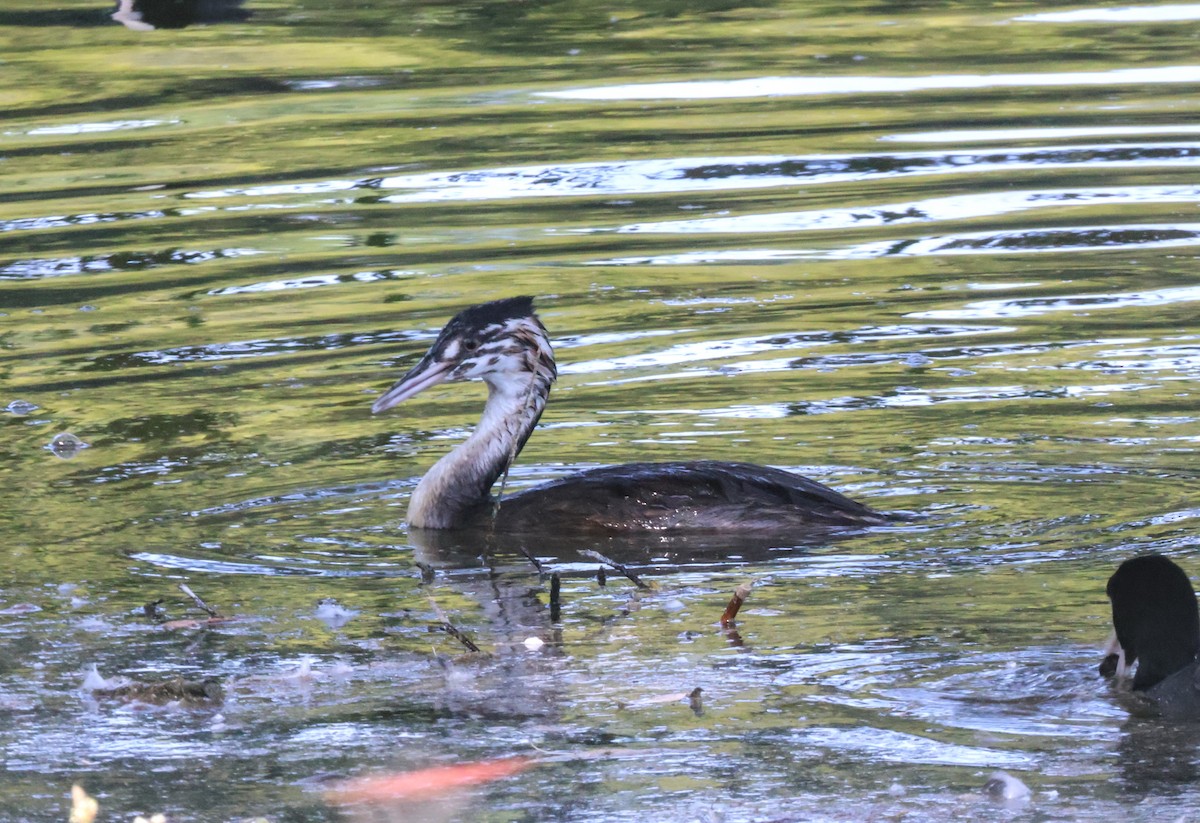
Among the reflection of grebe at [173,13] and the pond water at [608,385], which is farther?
the reflection of grebe at [173,13]

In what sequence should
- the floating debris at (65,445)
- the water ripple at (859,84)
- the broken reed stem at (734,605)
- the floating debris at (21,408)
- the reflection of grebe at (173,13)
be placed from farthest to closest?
the reflection of grebe at (173,13), the water ripple at (859,84), the floating debris at (21,408), the floating debris at (65,445), the broken reed stem at (734,605)

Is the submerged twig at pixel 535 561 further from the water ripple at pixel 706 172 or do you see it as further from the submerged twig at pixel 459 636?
the water ripple at pixel 706 172

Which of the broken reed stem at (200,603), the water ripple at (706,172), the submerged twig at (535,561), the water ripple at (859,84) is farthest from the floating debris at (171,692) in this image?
the water ripple at (859,84)

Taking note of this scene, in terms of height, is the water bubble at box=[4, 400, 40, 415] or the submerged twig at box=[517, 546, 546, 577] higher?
the submerged twig at box=[517, 546, 546, 577]

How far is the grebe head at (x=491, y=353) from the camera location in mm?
9070

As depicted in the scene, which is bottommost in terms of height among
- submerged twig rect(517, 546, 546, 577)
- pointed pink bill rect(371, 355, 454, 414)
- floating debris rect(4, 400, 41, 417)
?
floating debris rect(4, 400, 41, 417)

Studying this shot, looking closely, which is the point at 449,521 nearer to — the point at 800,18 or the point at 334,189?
the point at 334,189

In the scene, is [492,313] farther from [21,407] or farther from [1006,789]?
[1006,789]

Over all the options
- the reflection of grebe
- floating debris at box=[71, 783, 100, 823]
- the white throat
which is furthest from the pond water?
the reflection of grebe

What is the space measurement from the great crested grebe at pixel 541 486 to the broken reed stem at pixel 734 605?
1489 mm

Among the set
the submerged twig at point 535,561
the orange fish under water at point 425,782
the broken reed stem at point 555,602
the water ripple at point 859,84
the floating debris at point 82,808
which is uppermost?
the water ripple at point 859,84

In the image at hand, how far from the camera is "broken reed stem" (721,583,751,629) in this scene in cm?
681

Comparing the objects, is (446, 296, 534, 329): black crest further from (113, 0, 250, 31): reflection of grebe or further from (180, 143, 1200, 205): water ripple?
(113, 0, 250, 31): reflection of grebe

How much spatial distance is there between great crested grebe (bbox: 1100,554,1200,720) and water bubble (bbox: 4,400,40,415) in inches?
253
